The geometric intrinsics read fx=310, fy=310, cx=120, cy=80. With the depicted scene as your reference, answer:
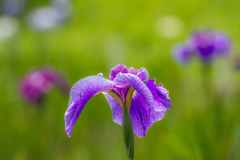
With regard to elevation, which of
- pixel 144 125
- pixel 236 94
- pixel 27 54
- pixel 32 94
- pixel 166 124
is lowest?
pixel 27 54

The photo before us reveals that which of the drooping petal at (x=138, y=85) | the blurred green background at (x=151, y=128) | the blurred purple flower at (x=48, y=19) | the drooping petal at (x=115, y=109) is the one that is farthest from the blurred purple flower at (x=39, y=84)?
the blurred purple flower at (x=48, y=19)

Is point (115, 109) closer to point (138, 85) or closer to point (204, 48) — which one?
point (138, 85)

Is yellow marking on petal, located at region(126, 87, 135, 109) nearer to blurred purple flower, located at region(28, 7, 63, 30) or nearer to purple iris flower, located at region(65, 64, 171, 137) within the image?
purple iris flower, located at region(65, 64, 171, 137)

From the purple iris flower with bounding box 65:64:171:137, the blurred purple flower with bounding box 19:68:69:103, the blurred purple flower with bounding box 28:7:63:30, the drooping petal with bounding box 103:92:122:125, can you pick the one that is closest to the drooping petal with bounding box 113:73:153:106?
the purple iris flower with bounding box 65:64:171:137

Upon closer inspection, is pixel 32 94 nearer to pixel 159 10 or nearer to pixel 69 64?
pixel 69 64

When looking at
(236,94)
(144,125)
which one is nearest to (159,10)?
(236,94)
